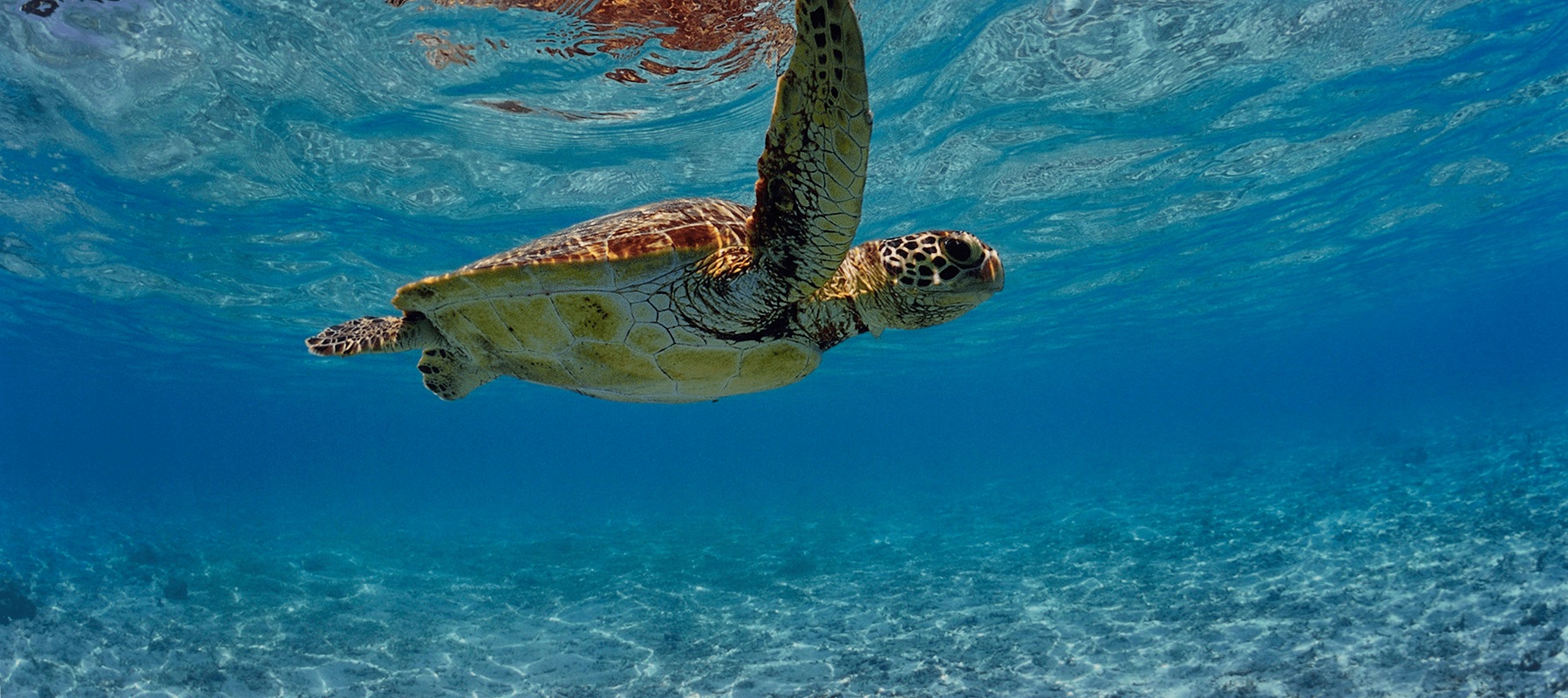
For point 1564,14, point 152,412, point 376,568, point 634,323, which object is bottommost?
point 376,568

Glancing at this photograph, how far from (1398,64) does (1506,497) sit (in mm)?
7713

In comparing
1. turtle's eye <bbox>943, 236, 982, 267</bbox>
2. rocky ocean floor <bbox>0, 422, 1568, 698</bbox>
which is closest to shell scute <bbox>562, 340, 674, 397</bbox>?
turtle's eye <bbox>943, 236, 982, 267</bbox>

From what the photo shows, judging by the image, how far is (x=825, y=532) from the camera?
18719mm

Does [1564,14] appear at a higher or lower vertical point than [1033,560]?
higher

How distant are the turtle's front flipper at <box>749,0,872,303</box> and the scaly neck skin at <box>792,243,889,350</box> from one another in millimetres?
590

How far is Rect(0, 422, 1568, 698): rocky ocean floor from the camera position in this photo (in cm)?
679

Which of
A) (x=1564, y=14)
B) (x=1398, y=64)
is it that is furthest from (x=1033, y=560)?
(x=1564, y=14)

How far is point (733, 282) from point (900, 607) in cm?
767

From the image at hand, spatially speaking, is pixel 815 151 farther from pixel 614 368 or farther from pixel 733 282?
pixel 614 368

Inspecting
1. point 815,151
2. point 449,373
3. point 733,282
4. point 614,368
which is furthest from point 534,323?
point 815,151

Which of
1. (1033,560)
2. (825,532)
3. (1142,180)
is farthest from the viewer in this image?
(825,532)

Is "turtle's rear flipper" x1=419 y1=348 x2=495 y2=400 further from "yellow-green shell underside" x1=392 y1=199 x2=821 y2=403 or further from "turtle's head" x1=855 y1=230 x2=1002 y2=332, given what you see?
"turtle's head" x1=855 y1=230 x2=1002 y2=332

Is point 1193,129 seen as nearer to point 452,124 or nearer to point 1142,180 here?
point 1142,180

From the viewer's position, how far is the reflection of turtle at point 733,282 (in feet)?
8.79
